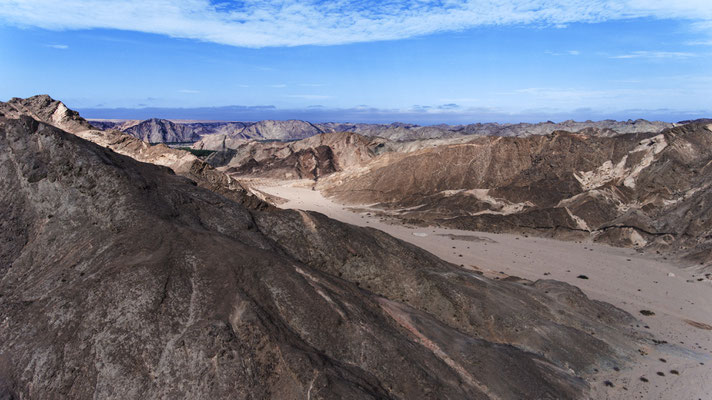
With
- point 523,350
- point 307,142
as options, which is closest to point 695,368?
point 523,350

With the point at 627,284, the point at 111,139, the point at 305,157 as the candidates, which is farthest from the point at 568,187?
the point at 305,157

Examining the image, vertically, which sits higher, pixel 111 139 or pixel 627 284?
pixel 111 139

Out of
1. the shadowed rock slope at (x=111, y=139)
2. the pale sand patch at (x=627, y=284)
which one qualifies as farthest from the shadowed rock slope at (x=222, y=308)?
the shadowed rock slope at (x=111, y=139)

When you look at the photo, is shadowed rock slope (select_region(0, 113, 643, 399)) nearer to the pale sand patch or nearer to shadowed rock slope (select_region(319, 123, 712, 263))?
the pale sand patch

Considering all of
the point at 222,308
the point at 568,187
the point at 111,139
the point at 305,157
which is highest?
the point at 111,139

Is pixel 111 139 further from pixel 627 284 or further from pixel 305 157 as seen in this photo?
pixel 627 284

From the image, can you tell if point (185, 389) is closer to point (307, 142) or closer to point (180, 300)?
point (180, 300)

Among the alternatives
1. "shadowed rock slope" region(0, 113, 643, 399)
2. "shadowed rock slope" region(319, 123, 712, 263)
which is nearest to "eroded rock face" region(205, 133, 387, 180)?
"shadowed rock slope" region(319, 123, 712, 263)
